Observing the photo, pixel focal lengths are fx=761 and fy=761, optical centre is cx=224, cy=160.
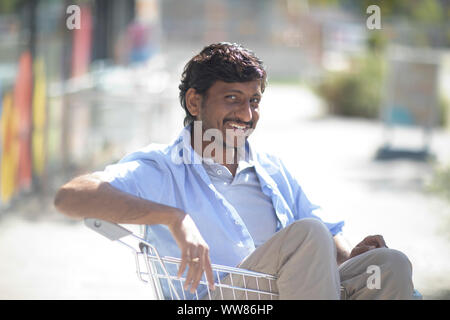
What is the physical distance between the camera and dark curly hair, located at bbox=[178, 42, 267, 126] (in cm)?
268

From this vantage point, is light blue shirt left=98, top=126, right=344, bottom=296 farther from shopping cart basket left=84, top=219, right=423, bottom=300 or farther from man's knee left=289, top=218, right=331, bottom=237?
man's knee left=289, top=218, right=331, bottom=237

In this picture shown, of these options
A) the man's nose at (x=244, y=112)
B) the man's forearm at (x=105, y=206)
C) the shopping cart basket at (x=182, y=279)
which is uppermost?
the man's nose at (x=244, y=112)

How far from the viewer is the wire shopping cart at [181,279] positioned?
2262mm

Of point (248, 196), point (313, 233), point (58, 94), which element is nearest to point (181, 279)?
point (313, 233)

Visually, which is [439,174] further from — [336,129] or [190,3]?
[190,3]

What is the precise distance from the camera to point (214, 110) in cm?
274

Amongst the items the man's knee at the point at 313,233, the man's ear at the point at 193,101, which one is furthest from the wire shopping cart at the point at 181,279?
the man's ear at the point at 193,101

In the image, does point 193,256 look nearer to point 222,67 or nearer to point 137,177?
point 137,177

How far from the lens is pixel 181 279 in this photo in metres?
2.30

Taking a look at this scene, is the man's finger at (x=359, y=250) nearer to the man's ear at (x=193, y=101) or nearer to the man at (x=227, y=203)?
the man at (x=227, y=203)

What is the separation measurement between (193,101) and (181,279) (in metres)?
0.78

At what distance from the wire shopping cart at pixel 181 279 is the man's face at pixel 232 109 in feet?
1.72

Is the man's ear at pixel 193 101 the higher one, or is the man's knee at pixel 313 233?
the man's ear at pixel 193 101

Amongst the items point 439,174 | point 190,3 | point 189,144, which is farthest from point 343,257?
point 190,3
